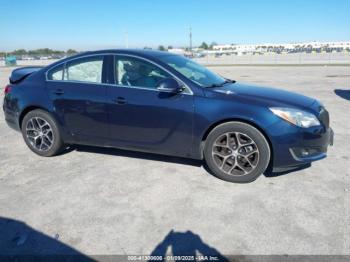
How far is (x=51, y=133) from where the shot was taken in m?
4.64

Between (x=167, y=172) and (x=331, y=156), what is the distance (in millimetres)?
2537

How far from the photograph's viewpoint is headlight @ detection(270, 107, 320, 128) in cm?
348

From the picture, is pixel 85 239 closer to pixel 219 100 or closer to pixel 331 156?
pixel 219 100

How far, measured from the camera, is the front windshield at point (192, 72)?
4070mm

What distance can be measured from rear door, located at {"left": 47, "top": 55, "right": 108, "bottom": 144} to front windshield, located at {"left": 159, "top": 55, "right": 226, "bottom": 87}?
0.94 meters

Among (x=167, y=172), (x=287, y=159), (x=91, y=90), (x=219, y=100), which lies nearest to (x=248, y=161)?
(x=287, y=159)

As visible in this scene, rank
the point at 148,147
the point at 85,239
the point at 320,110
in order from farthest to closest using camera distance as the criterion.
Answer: the point at 148,147 → the point at 320,110 → the point at 85,239

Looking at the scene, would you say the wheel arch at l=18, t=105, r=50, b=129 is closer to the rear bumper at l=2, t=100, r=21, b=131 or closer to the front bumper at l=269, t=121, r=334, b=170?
the rear bumper at l=2, t=100, r=21, b=131

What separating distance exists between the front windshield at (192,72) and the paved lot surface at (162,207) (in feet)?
3.91

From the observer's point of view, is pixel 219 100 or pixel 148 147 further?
pixel 148 147

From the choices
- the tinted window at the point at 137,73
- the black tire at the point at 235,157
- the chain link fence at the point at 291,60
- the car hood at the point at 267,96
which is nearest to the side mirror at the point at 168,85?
the tinted window at the point at 137,73

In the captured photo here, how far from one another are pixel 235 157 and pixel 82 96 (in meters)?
2.27

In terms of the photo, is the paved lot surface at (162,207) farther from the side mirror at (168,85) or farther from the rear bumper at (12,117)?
the side mirror at (168,85)

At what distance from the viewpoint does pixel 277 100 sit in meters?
3.69
